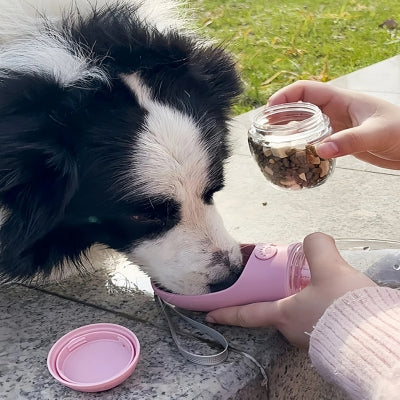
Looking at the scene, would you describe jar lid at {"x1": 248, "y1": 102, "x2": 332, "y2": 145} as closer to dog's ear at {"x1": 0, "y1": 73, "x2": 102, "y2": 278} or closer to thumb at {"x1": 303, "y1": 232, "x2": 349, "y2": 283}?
thumb at {"x1": 303, "y1": 232, "x2": 349, "y2": 283}

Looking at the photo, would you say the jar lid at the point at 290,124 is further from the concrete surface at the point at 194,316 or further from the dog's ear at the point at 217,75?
the concrete surface at the point at 194,316

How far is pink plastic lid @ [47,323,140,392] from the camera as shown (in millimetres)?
1530

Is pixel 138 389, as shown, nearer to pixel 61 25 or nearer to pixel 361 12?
pixel 61 25

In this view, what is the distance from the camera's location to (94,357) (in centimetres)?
160

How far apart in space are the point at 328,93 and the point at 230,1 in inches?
186

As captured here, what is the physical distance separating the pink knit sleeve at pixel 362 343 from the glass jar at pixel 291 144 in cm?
41

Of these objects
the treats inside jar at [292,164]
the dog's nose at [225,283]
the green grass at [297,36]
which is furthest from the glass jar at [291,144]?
the green grass at [297,36]

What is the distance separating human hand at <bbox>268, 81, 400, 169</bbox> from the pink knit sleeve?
37cm

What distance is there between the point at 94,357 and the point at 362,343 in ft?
2.04

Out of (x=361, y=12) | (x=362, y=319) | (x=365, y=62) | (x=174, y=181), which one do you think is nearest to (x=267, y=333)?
(x=362, y=319)

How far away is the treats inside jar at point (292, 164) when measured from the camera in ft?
5.86

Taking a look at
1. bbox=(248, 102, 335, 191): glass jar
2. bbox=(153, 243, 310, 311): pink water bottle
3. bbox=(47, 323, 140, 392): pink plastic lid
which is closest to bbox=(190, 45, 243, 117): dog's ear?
bbox=(248, 102, 335, 191): glass jar

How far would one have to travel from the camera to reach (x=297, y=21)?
19.1 ft

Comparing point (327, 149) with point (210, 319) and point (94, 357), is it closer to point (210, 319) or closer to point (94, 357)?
point (210, 319)
